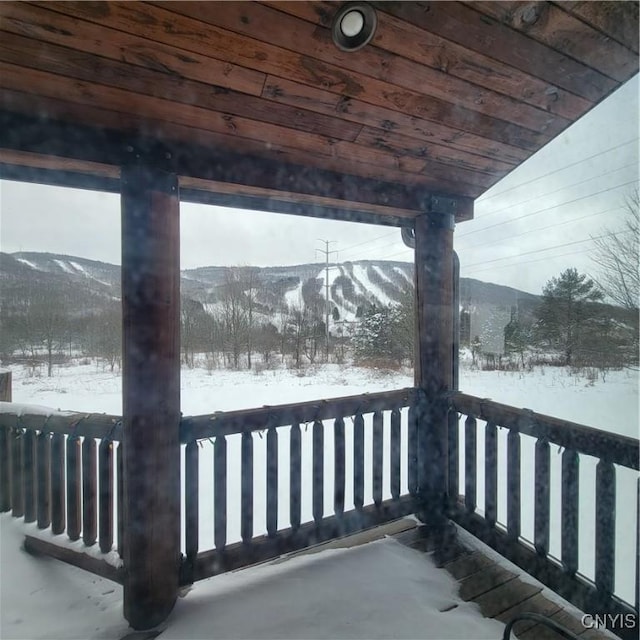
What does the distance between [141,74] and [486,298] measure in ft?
11.0

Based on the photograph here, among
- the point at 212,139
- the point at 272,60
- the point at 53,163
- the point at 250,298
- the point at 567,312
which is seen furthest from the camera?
the point at 567,312

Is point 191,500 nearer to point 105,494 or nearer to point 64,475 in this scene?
point 105,494

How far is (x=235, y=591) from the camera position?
1.77m

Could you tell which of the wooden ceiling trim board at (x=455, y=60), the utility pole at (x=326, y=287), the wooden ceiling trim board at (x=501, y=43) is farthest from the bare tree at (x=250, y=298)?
the wooden ceiling trim board at (x=501, y=43)

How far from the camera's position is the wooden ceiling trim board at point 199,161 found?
1357mm

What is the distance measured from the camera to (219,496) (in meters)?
1.84

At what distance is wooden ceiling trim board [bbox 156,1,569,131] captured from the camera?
3.64 feet

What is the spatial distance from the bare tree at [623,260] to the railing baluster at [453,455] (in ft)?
4.46

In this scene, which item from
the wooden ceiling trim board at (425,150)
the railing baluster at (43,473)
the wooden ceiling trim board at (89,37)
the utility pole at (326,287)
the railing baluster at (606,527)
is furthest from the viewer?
the utility pole at (326,287)

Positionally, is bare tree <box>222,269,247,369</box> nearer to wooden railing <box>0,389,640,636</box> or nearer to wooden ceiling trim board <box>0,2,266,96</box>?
wooden railing <box>0,389,640,636</box>

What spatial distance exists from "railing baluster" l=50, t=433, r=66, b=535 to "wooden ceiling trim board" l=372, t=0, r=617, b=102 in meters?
2.61

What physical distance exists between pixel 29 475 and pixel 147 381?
4.49 feet

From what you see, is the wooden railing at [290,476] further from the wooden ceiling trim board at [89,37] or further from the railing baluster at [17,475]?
the wooden ceiling trim board at [89,37]

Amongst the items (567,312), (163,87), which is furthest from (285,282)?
(567,312)
